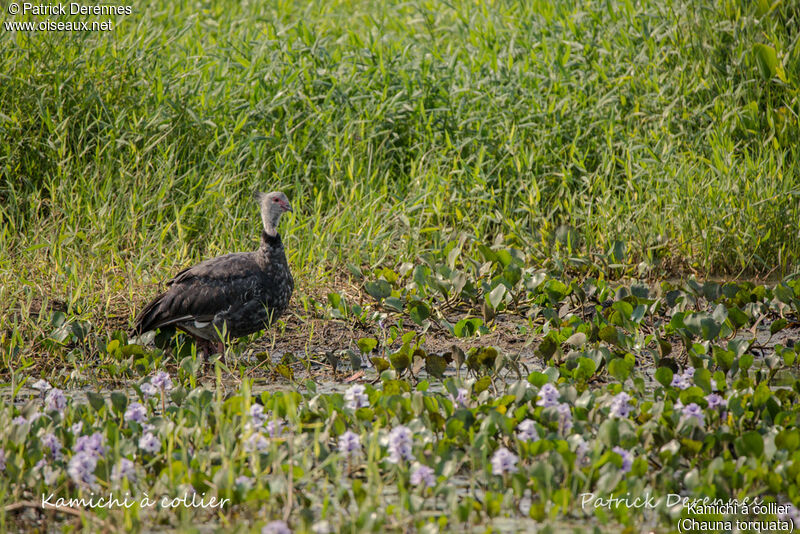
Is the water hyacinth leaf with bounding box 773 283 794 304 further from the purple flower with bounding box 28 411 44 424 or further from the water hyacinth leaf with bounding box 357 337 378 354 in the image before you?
the purple flower with bounding box 28 411 44 424

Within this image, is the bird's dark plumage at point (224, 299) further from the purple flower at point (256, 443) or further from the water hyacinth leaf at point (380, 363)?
the purple flower at point (256, 443)

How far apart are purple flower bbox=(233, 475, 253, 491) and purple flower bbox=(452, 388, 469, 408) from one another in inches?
39.7

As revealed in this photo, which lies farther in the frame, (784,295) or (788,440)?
(784,295)

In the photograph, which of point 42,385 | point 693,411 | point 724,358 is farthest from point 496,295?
point 42,385

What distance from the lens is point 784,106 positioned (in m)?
6.99

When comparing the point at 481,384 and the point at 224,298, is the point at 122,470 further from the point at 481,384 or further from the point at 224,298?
the point at 224,298

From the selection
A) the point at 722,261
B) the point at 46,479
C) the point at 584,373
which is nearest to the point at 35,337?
the point at 46,479

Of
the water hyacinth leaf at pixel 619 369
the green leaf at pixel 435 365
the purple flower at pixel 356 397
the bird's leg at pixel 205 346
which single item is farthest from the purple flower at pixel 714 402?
the bird's leg at pixel 205 346

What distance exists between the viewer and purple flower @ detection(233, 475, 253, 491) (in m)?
3.20

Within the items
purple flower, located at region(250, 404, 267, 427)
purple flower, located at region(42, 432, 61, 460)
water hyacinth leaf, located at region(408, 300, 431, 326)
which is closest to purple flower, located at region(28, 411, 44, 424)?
purple flower, located at region(42, 432, 61, 460)

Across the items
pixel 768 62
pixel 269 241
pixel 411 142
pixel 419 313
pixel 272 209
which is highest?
pixel 768 62

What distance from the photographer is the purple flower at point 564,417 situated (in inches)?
147

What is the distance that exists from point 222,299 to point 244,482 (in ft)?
6.36

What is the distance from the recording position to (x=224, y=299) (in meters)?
5.04
